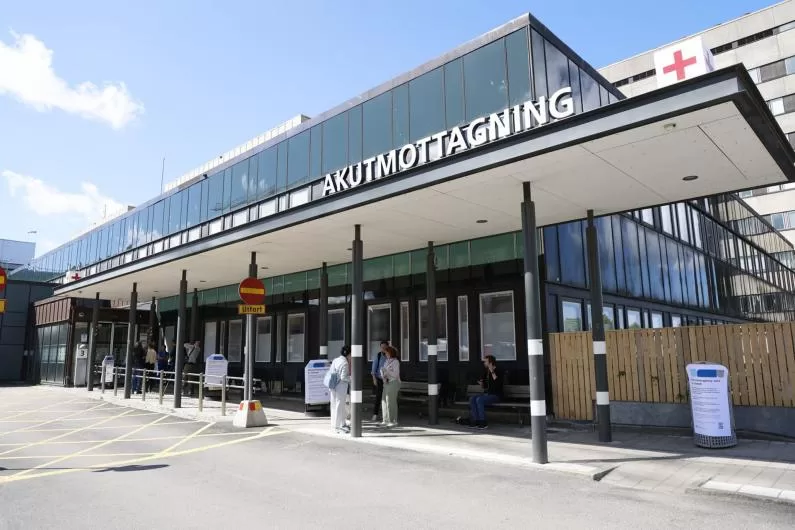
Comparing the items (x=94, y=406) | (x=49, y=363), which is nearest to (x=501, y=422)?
(x=94, y=406)

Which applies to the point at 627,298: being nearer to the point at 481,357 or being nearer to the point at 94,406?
the point at 481,357

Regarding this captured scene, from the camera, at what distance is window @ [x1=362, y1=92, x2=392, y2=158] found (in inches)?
479

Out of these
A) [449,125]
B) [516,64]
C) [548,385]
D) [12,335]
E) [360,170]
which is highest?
[516,64]

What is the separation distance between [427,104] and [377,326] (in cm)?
839

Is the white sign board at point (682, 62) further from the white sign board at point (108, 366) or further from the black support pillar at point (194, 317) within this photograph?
the white sign board at point (108, 366)

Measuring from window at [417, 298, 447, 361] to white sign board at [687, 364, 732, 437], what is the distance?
7.24 metres

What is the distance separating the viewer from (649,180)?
9.03 m

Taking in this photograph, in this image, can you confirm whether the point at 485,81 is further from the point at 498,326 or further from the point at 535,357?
the point at 498,326

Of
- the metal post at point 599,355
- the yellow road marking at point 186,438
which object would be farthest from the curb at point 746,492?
the yellow road marking at point 186,438

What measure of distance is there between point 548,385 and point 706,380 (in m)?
4.52

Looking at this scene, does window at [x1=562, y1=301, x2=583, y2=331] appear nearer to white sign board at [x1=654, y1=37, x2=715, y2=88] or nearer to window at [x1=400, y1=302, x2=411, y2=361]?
window at [x1=400, y1=302, x2=411, y2=361]

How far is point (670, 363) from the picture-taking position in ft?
35.3

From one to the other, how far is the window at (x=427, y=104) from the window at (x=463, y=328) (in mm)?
5526

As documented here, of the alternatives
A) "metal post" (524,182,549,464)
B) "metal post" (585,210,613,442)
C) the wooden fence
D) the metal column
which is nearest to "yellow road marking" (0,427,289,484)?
the metal column
